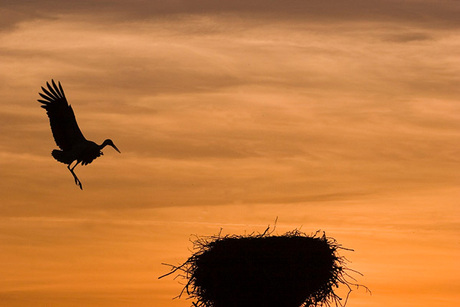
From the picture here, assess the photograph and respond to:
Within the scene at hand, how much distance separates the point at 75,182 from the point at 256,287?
5108mm

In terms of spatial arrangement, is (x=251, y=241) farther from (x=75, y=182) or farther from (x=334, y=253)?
(x=75, y=182)

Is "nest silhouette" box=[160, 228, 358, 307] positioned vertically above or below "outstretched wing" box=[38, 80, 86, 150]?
below

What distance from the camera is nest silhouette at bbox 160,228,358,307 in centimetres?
1872

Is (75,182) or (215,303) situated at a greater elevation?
(75,182)

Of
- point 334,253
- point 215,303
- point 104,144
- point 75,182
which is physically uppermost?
point 104,144

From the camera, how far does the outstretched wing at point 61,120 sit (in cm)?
2205

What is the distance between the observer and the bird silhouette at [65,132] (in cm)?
2206

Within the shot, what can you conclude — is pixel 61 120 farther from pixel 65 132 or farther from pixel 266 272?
pixel 266 272

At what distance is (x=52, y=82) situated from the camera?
22281 millimetres

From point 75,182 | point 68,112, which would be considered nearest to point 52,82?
point 68,112

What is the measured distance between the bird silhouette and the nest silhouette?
446cm

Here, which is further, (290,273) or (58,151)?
(58,151)

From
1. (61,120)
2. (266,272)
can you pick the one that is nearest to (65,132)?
(61,120)

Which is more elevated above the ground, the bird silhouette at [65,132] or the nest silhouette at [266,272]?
the bird silhouette at [65,132]
